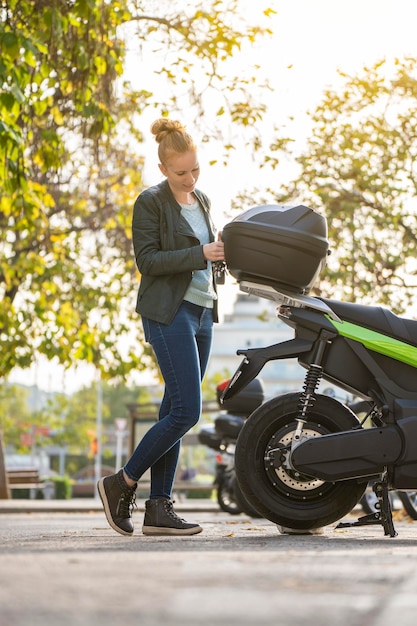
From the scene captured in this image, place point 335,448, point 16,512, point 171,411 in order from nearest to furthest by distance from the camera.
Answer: point 335,448 < point 171,411 < point 16,512

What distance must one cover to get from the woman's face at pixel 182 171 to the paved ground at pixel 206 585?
2.15 meters

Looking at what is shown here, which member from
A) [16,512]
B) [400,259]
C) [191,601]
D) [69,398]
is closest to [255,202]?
[400,259]

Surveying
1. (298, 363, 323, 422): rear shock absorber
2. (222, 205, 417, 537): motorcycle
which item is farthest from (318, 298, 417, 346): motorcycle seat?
(298, 363, 323, 422): rear shock absorber

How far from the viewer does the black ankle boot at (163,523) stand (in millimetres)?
6094

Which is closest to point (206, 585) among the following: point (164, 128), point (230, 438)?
point (164, 128)

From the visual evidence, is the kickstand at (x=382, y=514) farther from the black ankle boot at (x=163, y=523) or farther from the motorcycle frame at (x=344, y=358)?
the black ankle boot at (x=163, y=523)

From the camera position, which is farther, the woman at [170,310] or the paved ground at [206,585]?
the woman at [170,310]

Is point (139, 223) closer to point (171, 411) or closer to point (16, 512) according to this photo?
point (171, 411)

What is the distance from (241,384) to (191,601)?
3098 millimetres

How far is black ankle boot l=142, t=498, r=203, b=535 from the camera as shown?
20.0ft

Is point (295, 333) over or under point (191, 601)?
over

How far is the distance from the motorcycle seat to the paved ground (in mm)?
1461

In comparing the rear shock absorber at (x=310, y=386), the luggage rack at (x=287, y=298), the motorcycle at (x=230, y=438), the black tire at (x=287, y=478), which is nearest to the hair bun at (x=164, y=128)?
the luggage rack at (x=287, y=298)

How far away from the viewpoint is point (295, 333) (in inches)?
237
